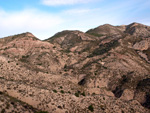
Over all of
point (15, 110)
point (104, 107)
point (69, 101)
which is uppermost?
point (15, 110)

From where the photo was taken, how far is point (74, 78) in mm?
84625

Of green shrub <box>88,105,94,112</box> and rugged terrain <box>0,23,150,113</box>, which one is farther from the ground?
rugged terrain <box>0,23,150,113</box>

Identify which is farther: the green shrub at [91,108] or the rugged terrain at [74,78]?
the green shrub at [91,108]

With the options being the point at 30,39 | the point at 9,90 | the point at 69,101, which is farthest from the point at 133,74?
the point at 30,39

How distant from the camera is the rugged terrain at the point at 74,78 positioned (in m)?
48.3

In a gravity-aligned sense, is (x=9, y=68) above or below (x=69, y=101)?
above

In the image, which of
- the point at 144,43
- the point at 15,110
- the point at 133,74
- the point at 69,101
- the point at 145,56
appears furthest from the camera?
the point at 144,43

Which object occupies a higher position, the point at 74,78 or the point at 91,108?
the point at 74,78

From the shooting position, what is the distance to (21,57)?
105 metres

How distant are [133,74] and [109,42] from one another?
5672 centimetres

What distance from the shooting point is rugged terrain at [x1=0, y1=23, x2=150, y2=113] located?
1902 inches

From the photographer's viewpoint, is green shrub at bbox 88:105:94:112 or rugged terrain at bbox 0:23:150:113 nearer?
rugged terrain at bbox 0:23:150:113

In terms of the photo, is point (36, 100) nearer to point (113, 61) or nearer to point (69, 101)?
point (69, 101)

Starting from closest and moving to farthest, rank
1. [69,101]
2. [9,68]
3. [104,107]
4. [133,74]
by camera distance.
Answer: [69,101] → [104,107] → [9,68] → [133,74]
